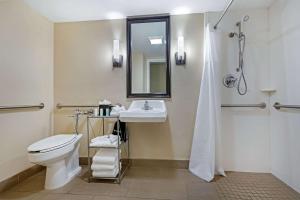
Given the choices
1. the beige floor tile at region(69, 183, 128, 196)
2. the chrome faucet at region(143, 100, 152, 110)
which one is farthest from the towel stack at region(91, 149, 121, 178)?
the chrome faucet at region(143, 100, 152, 110)

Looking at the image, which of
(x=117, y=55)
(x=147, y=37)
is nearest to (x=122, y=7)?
(x=147, y=37)

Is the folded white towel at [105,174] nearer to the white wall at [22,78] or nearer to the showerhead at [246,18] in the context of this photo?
the white wall at [22,78]

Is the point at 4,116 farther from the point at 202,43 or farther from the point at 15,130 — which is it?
the point at 202,43

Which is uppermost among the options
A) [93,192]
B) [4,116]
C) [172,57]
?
[172,57]

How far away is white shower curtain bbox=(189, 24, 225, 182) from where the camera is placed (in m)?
2.10

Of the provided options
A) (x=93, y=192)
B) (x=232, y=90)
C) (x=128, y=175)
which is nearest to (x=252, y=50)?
(x=232, y=90)

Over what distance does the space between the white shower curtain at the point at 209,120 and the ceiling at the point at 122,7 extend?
11.7 inches

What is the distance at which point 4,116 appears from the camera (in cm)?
188

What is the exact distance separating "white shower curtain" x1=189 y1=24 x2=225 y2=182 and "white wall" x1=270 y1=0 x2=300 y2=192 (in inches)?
24.7

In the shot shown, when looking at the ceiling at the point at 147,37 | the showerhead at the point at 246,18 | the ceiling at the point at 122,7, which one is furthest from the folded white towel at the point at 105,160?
the showerhead at the point at 246,18

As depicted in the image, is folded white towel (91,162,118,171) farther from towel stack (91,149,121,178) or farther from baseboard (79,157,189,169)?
baseboard (79,157,189,169)

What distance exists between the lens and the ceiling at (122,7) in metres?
2.15

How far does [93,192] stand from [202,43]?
210 centimetres

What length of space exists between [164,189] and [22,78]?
1.95m
